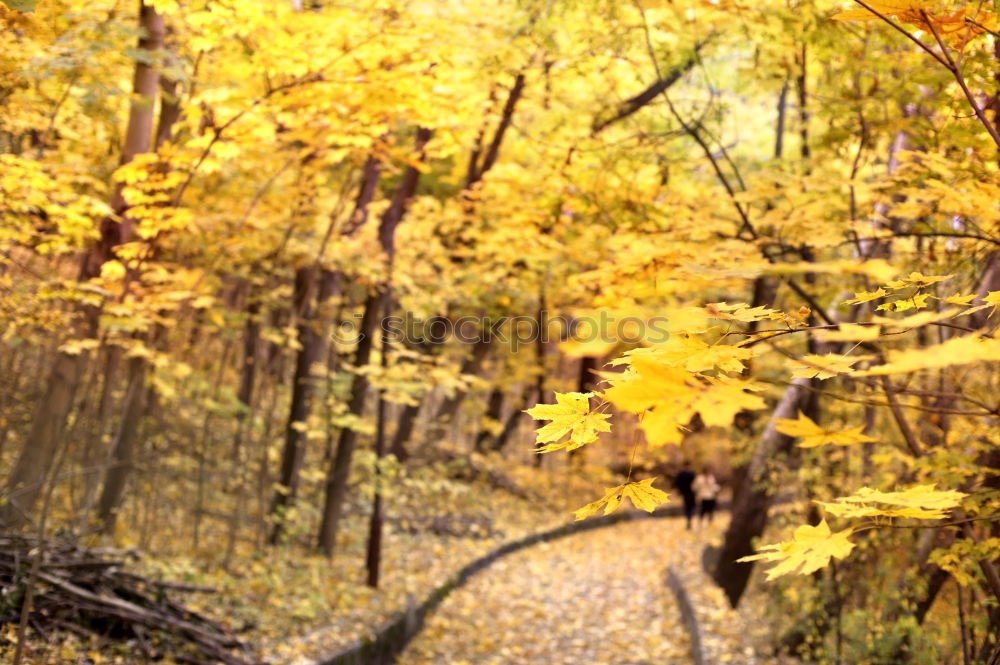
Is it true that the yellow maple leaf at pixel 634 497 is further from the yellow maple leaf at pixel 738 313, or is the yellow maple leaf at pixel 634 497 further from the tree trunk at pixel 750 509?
the tree trunk at pixel 750 509

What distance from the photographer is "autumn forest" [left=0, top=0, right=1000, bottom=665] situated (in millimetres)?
2441

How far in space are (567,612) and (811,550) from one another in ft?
28.6

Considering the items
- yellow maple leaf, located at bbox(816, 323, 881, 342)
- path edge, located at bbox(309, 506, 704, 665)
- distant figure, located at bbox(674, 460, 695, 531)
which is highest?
yellow maple leaf, located at bbox(816, 323, 881, 342)

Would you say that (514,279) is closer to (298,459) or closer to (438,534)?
(298,459)

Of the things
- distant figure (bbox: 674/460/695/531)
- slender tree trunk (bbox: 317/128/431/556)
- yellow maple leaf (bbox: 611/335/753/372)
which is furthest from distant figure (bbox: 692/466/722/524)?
yellow maple leaf (bbox: 611/335/753/372)

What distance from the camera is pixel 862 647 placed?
5.59m

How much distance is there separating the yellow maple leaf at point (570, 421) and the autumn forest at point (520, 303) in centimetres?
1

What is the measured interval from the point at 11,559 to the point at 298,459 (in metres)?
5.44

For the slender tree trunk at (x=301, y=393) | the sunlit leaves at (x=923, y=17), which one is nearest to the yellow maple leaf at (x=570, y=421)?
the sunlit leaves at (x=923, y=17)

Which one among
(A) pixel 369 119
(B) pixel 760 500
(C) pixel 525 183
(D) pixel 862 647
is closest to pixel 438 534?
(B) pixel 760 500

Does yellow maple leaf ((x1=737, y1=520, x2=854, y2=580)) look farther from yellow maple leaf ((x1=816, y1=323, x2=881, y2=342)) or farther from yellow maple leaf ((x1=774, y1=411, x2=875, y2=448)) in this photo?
yellow maple leaf ((x1=816, y1=323, x2=881, y2=342))

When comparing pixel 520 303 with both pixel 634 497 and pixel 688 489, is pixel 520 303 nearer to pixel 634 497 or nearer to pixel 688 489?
pixel 688 489

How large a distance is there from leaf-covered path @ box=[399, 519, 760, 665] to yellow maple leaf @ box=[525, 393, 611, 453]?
615 centimetres

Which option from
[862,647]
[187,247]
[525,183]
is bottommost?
[862,647]
